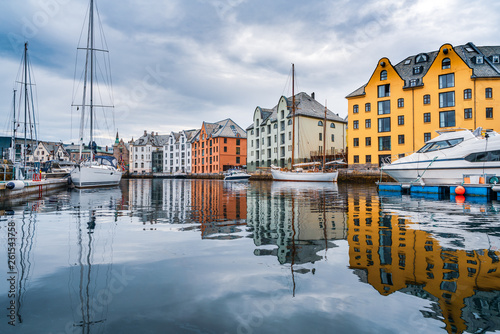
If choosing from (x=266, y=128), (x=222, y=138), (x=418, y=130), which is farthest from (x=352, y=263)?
(x=222, y=138)

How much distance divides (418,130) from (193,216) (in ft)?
132

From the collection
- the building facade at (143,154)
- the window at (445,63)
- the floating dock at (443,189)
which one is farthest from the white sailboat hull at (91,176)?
the building facade at (143,154)

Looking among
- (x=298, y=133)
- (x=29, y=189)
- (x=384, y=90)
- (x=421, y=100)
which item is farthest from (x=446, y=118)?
(x=29, y=189)

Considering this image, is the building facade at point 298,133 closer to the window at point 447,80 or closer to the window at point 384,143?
the window at point 384,143

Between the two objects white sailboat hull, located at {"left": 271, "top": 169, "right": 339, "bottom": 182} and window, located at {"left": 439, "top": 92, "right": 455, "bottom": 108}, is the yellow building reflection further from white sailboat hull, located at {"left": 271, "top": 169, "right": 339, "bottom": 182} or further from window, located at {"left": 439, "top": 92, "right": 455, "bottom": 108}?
window, located at {"left": 439, "top": 92, "right": 455, "bottom": 108}

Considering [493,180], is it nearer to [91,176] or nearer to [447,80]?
[447,80]

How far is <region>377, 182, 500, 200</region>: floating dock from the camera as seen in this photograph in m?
16.7

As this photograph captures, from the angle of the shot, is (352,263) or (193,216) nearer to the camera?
(352,263)

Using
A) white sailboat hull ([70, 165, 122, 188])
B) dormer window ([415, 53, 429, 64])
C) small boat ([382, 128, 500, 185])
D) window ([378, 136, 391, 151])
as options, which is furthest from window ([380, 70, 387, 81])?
white sailboat hull ([70, 165, 122, 188])

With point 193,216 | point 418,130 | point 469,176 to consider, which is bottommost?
point 193,216

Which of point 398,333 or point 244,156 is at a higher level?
point 244,156

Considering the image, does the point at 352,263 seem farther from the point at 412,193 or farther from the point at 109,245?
the point at 412,193

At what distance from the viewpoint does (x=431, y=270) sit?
457 cm

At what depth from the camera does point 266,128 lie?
68.1 meters
